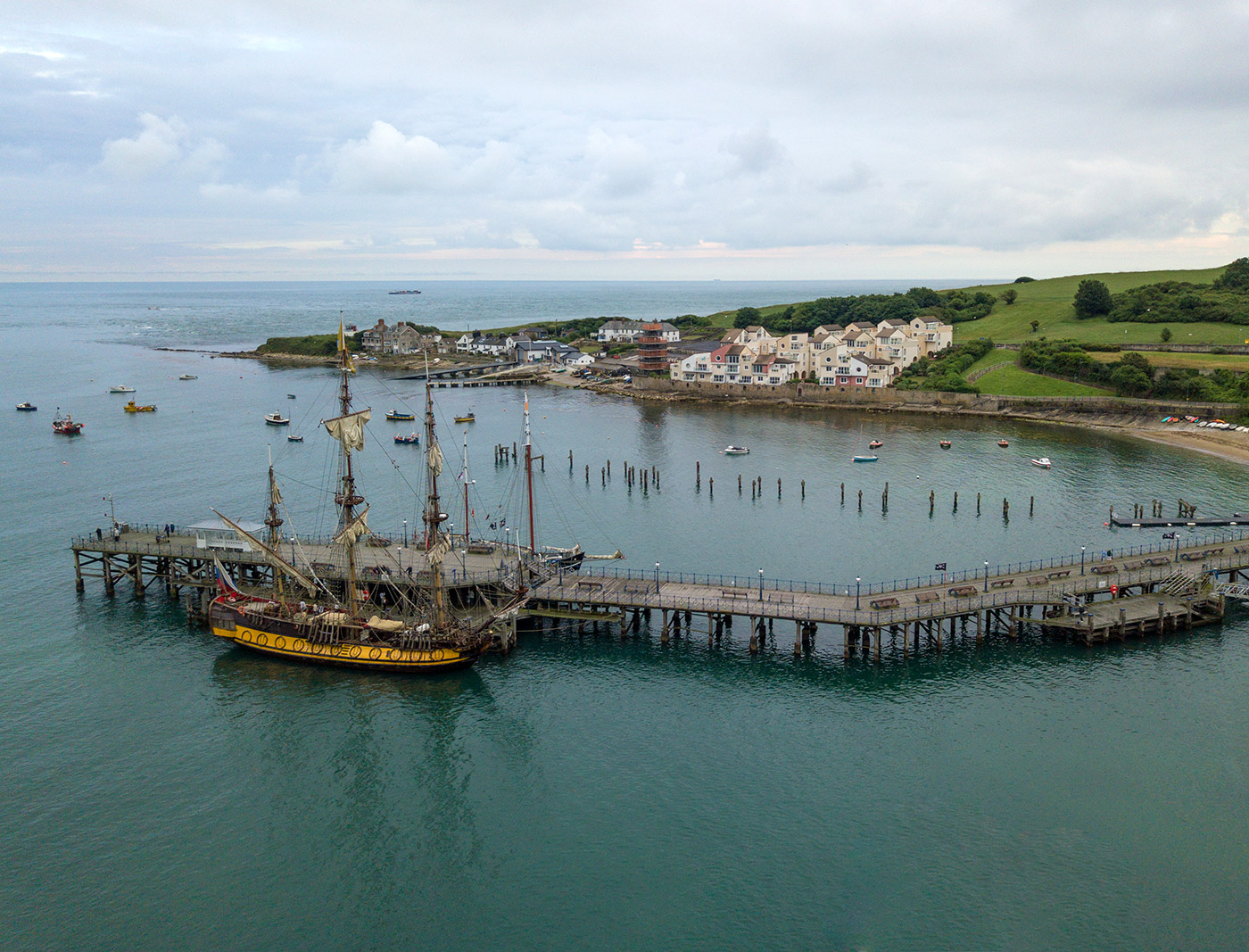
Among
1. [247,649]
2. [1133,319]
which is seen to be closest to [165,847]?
[247,649]

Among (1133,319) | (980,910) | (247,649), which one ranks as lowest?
(980,910)

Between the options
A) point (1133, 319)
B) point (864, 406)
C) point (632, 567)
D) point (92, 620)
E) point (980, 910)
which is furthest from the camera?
point (1133, 319)

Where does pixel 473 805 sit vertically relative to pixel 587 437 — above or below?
below

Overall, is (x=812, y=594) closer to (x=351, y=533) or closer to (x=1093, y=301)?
(x=351, y=533)

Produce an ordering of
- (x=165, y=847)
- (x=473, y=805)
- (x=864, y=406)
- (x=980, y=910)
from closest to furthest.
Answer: (x=980, y=910) → (x=165, y=847) → (x=473, y=805) → (x=864, y=406)

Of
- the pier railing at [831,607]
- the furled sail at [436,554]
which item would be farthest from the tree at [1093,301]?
the furled sail at [436,554]

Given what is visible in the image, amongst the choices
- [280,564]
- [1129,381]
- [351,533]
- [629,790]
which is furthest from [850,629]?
[1129,381]

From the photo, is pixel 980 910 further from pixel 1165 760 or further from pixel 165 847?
pixel 165 847
